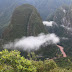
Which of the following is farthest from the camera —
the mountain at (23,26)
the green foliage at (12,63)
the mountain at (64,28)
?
the mountain at (64,28)

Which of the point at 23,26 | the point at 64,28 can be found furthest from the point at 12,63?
the point at 64,28

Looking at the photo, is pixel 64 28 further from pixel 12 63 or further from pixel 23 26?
pixel 12 63

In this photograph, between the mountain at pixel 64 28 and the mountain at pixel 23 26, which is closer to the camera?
the mountain at pixel 23 26

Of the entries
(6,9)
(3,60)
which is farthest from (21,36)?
(6,9)

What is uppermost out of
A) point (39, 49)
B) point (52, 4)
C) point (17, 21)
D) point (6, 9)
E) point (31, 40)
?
point (52, 4)

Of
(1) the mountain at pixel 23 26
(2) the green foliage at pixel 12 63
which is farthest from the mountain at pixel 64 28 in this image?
(2) the green foliage at pixel 12 63

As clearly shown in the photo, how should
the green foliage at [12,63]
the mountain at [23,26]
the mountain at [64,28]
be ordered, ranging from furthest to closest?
→ the mountain at [64,28] < the mountain at [23,26] < the green foliage at [12,63]

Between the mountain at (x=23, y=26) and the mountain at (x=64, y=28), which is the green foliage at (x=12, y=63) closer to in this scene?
the mountain at (x=23, y=26)

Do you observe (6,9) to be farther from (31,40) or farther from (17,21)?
(31,40)
